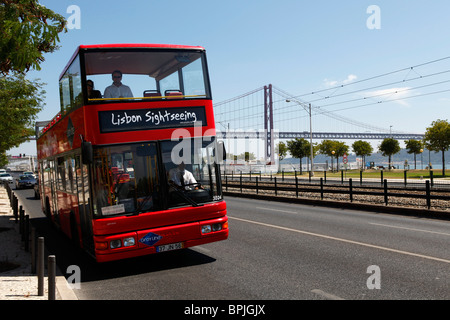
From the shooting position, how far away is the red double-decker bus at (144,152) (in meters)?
7.02

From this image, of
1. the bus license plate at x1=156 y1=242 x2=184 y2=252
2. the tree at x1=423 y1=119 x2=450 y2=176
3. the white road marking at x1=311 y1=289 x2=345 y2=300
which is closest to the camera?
the white road marking at x1=311 y1=289 x2=345 y2=300

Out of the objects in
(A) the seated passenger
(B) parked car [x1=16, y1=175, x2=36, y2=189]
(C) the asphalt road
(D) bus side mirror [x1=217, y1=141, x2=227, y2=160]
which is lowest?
(C) the asphalt road

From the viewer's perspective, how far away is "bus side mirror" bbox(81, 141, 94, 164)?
6.73 m

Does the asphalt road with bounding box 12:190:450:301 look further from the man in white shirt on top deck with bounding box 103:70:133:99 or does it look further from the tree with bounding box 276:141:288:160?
the tree with bounding box 276:141:288:160

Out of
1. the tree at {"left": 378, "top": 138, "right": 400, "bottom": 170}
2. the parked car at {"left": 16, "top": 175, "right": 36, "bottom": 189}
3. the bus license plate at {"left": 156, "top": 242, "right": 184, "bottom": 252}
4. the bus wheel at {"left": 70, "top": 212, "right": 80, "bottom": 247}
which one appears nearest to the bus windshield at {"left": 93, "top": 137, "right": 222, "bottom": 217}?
the bus license plate at {"left": 156, "top": 242, "right": 184, "bottom": 252}

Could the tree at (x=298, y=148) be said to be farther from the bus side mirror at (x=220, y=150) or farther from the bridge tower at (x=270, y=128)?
the bus side mirror at (x=220, y=150)

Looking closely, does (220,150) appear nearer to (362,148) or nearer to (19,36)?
(19,36)

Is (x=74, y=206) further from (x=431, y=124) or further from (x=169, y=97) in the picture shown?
(x=431, y=124)

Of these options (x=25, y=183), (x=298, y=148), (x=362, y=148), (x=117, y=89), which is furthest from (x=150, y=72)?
(x=362, y=148)

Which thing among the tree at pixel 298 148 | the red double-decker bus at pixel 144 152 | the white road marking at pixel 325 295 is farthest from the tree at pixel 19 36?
the tree at pixel 298 148

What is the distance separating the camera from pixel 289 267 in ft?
23.8

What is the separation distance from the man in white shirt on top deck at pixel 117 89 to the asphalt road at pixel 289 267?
122 inches

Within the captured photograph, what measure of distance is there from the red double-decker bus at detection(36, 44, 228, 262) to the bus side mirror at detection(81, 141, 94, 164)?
2cm

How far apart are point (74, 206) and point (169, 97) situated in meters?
3.36
